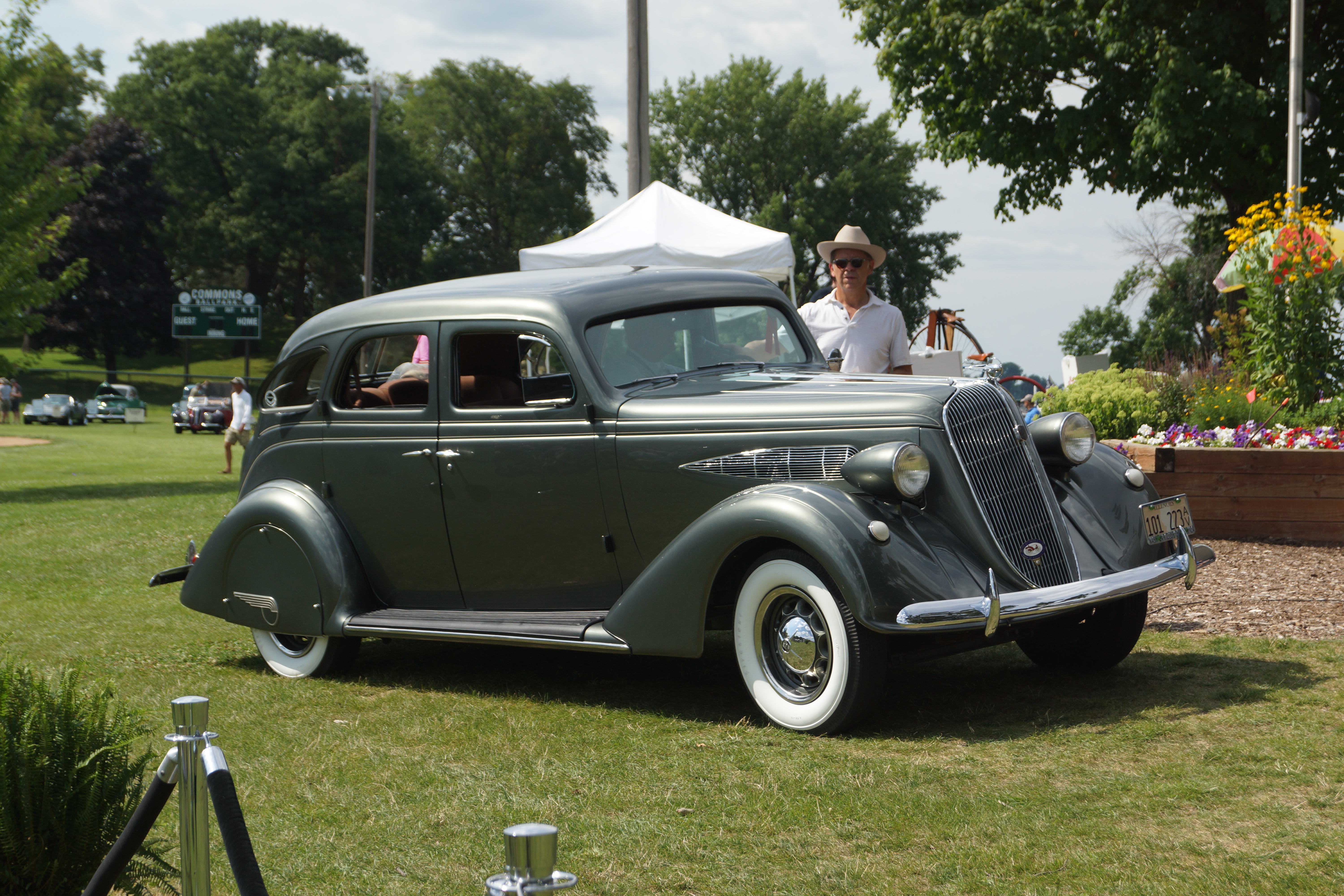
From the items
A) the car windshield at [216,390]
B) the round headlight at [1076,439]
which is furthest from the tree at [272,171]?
the round headlight at [1076,439]

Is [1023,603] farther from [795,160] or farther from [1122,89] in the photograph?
[795,160]

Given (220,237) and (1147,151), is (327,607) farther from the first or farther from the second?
(220,237)

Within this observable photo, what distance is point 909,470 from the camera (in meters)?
4.79

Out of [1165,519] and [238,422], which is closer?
[1165,519]

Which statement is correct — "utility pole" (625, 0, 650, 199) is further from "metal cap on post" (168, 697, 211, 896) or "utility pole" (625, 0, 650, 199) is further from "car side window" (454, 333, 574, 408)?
"metal cap on post" (168, 697, 211, 896)

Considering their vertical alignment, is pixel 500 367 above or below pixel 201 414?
above

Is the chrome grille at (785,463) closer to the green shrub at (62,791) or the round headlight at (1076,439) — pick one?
the round headlight at (1076,439)

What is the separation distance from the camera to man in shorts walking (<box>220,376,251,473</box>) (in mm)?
20969

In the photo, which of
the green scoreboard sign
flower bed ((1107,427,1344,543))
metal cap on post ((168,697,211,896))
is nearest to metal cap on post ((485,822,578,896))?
metal cap on post ((168,697,211,896))

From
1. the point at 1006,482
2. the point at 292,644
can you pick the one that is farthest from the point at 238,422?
the point at 1006,482

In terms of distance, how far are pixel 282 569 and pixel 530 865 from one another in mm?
5007

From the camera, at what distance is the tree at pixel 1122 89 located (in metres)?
21.5

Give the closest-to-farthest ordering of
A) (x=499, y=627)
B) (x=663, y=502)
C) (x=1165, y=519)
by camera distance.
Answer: (x=663, y=502) → (x=1165, y=519) → (x=499, y=627)

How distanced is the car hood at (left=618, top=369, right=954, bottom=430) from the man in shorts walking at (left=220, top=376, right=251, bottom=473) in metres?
16.2
